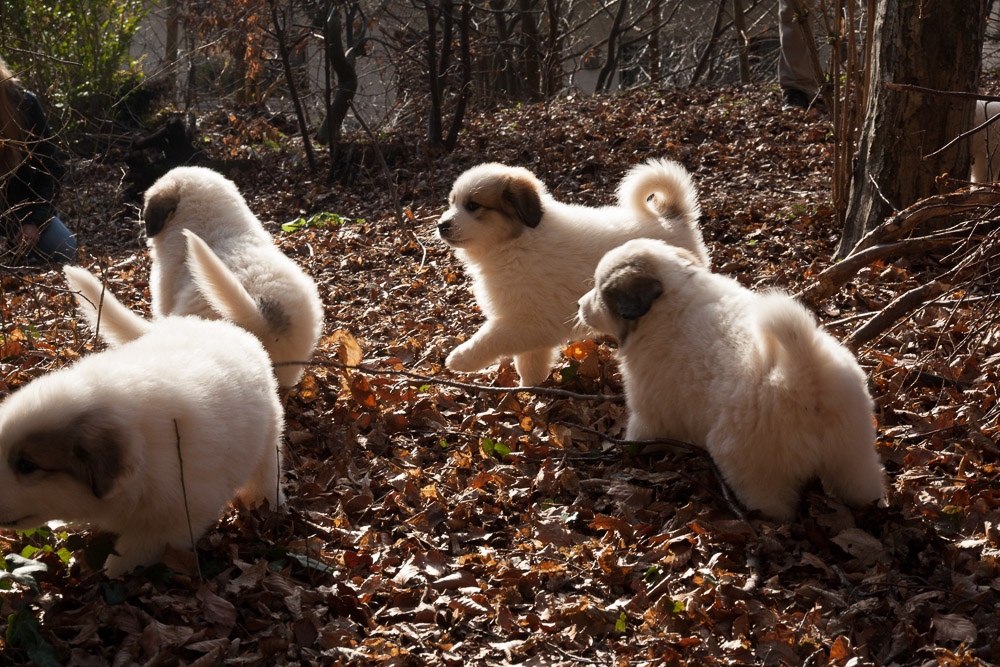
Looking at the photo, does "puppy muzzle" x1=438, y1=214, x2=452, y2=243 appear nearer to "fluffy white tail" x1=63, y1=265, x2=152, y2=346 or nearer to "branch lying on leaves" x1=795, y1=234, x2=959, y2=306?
"fluffy white tail" x1=63, y1=265, x2=152, y2=346

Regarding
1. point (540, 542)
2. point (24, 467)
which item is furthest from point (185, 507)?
point (540, 542)

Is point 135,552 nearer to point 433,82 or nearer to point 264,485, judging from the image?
point 264,485

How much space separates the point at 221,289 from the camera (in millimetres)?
3934

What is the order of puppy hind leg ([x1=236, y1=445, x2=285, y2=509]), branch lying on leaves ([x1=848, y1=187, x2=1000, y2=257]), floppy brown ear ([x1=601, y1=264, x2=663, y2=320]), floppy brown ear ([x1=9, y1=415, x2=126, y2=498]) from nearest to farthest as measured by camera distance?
floppy brown ear ([x1=9, y1=415, x2=126, y2=498]), puppy hind leg ([x1=236, y1=445, x2=285, y2=509]), floppy brown ear ([x1=601, y1=264, x2=663, y2=320]), branch lying on leaves ([x1=848, y1=187, x2=1000, y2=257])

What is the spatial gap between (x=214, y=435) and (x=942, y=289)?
11.1 ft

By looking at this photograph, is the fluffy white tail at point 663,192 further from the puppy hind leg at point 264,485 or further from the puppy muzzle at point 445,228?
the puppy hind leg at point 264,485

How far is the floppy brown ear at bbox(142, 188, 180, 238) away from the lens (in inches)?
196

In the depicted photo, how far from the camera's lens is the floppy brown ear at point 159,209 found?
4.98 metres

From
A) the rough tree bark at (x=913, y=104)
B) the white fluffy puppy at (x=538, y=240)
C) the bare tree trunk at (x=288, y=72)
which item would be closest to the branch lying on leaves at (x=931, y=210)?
the rough tree bark at (x=913, y=104)

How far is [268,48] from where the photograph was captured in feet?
43.9

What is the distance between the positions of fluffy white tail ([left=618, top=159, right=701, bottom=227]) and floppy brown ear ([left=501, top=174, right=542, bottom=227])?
22.4 inches

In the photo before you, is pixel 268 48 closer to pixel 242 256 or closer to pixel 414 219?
pixel 414 219

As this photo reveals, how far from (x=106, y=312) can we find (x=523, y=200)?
2308 mm

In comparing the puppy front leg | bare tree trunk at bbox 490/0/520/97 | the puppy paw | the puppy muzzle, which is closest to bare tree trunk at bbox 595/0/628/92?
bare tree trunk at bbox 490/0/520/97
